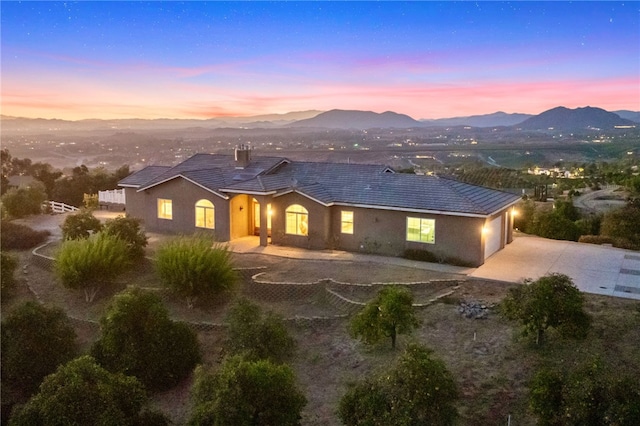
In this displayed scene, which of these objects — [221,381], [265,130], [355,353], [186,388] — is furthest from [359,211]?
[265,130]

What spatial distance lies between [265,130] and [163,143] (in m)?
28.9

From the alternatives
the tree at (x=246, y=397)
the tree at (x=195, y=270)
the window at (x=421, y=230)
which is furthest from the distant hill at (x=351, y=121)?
the tree at (x=246, y=397)

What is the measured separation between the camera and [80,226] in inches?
902

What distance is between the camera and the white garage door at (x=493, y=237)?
67.7ft

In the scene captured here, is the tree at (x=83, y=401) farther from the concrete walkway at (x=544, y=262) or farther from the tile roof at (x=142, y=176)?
the tile roof at (x=142, y=176)

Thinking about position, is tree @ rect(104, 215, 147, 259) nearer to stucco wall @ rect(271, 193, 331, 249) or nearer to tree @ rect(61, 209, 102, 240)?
tree @ rect(61, 209, 102, 240)

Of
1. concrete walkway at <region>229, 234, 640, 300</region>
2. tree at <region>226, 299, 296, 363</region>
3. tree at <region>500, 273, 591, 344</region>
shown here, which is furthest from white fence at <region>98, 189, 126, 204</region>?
tree at <region>500, 273, 591, 344</region>

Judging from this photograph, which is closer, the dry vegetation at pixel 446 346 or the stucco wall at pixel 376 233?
the dry vegetation at pixel 446 346

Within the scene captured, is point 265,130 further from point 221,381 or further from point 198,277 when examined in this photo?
point 221,381

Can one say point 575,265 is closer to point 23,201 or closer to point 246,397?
point 246,397

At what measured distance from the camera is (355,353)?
46.3 ft

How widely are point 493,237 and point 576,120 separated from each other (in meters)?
183

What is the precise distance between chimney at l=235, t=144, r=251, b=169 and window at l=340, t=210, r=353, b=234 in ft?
22.6

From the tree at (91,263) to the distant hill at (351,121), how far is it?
408ft
